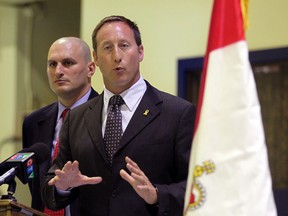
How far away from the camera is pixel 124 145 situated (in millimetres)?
2209

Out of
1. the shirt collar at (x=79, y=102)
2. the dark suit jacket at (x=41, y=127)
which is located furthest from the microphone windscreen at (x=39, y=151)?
the shirt collar at (x=79, y=102)

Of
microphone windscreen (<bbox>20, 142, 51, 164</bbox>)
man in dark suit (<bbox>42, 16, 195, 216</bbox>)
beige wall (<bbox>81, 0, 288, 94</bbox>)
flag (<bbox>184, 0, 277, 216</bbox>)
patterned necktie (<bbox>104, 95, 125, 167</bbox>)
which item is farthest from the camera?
beige wall (<bbox>81, 0, 288, 94</bbox>)

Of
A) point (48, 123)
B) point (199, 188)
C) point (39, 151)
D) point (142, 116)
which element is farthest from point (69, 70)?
point (199, 188)

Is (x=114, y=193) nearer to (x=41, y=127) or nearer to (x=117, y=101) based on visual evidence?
(x=117, y=101)

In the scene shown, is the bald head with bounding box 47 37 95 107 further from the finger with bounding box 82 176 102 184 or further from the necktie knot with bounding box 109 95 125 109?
the finger with bounding box 82 176 102 184

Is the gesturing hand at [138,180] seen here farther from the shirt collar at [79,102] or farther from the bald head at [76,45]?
the bald head at [76,45]

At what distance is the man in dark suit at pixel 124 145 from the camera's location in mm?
2141

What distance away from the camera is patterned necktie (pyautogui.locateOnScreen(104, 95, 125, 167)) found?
2.25 meters

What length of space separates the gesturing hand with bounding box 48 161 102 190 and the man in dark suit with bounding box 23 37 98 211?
0.89 meters

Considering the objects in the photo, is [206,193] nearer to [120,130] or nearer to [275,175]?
[120,130]

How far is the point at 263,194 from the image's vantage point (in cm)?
151

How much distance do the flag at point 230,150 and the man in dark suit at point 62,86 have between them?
1571 mm

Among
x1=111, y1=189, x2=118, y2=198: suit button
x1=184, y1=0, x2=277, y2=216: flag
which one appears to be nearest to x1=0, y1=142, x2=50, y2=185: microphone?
x1=111, y1=189, x2=118, y2=198: suit button

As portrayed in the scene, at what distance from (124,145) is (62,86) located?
0.95 m
